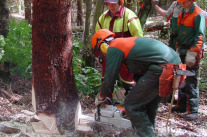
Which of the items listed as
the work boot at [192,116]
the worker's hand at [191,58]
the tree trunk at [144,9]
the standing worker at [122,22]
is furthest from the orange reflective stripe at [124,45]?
the tree trunk at [144,9]

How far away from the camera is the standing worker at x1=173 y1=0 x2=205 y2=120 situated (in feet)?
14.5

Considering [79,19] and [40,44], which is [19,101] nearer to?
[40,44]

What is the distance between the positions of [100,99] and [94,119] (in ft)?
1.42

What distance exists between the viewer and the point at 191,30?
459 cm

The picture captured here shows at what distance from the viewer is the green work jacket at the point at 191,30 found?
4.42 metres

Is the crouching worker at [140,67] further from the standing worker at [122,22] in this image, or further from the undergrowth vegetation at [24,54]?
the undergrowth vegetation at [24,54]

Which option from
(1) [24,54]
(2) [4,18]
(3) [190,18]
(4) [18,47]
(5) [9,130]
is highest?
(3) [190,18]

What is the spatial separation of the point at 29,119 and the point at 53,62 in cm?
102

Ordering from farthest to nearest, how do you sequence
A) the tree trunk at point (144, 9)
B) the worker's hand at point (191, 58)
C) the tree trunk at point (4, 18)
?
the tree trunk at point (144, 9) < the tree trunk at point (4, 18) < the worker's hand at point (191, 58)

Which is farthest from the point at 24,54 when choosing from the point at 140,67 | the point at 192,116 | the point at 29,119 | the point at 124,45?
the point at 192,116

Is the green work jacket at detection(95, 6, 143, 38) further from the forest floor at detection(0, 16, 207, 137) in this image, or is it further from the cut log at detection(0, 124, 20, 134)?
the cut log at detection(0, 124, 20, 134)

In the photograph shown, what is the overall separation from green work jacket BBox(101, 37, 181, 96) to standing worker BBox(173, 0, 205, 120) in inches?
49.0

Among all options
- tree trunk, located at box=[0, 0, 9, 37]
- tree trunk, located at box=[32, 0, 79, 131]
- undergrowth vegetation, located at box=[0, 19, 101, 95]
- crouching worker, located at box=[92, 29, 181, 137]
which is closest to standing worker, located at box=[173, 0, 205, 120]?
crouching worker, located at box=[92, 29, 181, 137]

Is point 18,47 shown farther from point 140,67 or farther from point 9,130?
point 140,67
